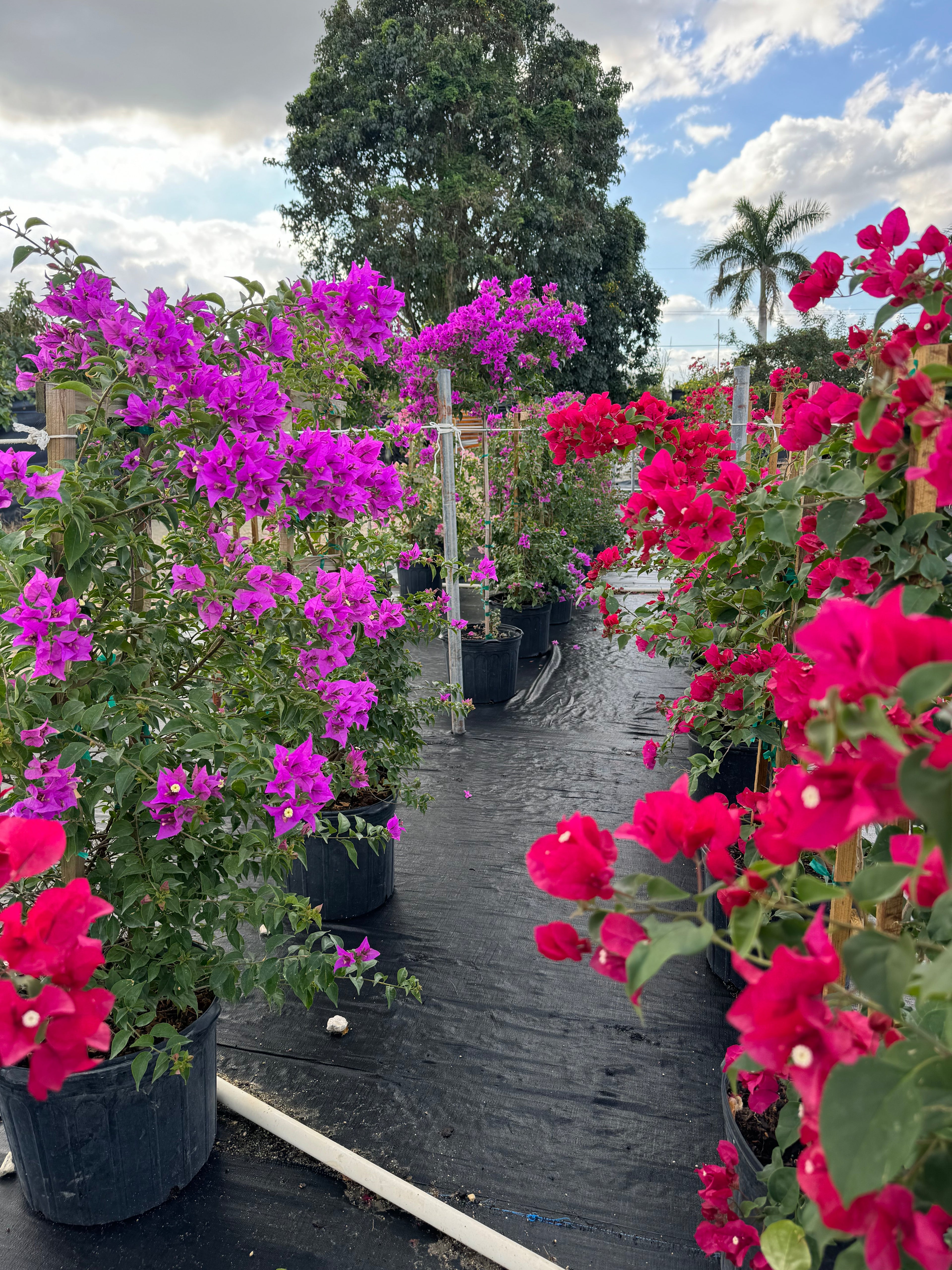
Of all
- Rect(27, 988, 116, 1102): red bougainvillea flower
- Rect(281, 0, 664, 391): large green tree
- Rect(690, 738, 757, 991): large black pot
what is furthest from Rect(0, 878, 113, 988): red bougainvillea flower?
Rect(281, 0, 664, 391): large green tree

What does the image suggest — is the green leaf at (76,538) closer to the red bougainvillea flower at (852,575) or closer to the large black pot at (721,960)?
the red bougainvillea flower at (852,575)

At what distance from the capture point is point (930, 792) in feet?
1.18

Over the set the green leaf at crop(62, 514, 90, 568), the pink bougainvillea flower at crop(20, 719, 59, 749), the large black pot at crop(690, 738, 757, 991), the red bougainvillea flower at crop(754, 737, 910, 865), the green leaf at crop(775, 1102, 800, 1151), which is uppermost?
the green leaf at crop(62, 514, 90, 568)

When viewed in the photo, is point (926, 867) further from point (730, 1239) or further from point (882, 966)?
point (730, 1239)

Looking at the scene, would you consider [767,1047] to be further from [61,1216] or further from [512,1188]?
[61,1216]

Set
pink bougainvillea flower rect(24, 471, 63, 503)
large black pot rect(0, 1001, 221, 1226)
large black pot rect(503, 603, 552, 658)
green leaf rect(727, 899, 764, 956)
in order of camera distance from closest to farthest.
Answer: green leaf rect(727, 899, 764, 956) → pink bougainvillea flower rect(24, 471, 63, 503) → large black pot rect(0, 1001, 221, 1226) → large black pot rect(503, 603, 552, 658)

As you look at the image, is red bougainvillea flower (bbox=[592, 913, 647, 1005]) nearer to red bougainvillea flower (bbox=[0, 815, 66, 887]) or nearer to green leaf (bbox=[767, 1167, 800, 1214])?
red bougainvillea flower (bbox=[0, 815, 66, 887])

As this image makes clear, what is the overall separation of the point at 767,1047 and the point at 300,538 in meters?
1.59

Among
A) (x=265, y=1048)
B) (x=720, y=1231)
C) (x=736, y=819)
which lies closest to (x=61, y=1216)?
(x=265, y=1048)

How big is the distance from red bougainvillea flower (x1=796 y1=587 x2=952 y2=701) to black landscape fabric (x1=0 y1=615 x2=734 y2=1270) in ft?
4.47

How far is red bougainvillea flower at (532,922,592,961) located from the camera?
0.54 m

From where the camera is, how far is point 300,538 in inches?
72.4

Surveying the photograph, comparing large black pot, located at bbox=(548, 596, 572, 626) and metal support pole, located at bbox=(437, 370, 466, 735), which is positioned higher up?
metal support pole, located at bbox=(437, 370, 466, 735)

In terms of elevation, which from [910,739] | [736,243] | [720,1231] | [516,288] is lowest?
[720,1231]
